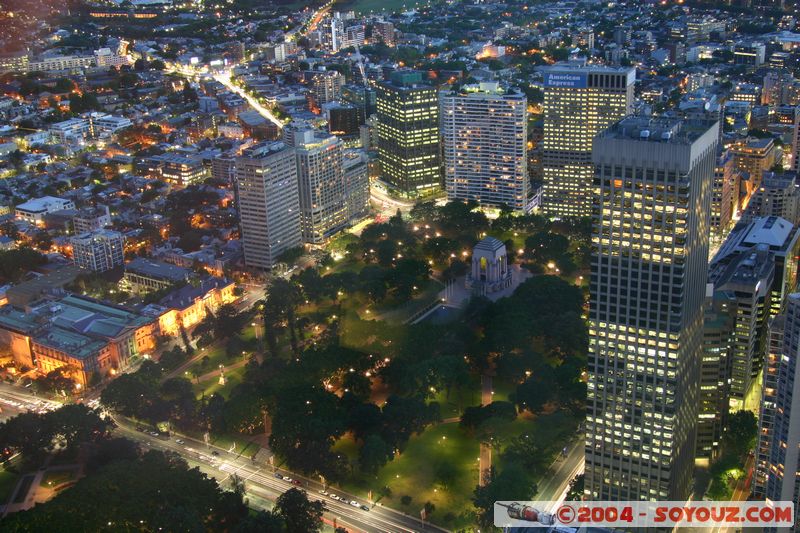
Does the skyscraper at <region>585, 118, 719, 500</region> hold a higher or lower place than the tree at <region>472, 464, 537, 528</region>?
higher

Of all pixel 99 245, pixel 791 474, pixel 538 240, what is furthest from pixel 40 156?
pixel 791 474

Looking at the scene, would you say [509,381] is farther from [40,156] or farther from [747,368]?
[40,156]

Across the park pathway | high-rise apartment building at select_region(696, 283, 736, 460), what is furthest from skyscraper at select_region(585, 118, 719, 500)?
the park pathway

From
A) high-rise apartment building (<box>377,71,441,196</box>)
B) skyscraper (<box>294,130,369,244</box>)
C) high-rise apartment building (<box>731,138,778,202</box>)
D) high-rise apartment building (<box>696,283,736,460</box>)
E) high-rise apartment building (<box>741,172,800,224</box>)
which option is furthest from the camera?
high-rise apartment building (<box>377,71,441,196</box>)

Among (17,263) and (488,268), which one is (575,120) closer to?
(488,268)

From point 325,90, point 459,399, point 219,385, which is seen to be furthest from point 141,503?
point 325,90

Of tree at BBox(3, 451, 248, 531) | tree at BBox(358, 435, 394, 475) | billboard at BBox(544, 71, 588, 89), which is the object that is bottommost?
tree at BBox(358, 435, 394, 475)

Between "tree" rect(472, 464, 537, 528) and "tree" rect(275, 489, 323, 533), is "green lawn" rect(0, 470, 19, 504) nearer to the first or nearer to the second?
"tree" rect(275, 489, 323, 533)
